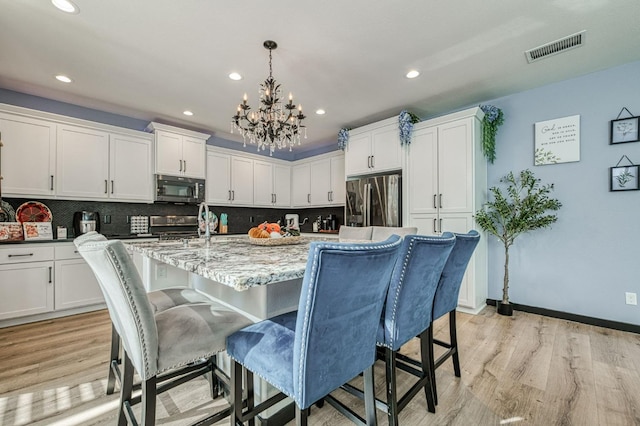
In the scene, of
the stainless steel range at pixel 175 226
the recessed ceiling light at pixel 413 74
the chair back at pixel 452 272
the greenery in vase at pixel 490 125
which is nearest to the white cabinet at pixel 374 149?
the recessed ceiling light at pixel 413 74

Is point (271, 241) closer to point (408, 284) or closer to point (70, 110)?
point (408, 284)

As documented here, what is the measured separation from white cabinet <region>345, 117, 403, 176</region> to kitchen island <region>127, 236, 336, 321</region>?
Answer: 9.01ft

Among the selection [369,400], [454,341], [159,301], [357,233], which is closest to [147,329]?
[159,301]

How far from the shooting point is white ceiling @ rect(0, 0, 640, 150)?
2.06 metres

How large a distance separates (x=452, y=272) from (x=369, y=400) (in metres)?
1.01

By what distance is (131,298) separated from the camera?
1.00 meters

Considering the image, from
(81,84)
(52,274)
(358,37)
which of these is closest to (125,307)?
(358,37)

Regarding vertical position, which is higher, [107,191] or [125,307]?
[107,191]

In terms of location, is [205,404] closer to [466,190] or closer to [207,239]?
[207,239]

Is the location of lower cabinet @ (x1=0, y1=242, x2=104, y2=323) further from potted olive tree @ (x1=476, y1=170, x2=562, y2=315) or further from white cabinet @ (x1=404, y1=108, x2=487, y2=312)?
potted olive tree @ (x1=476, y1=170, x2=562, y2=315)

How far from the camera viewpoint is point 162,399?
1771mm

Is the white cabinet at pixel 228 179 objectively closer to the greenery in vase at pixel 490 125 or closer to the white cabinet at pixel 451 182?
the white cabinet at pixel 451 182

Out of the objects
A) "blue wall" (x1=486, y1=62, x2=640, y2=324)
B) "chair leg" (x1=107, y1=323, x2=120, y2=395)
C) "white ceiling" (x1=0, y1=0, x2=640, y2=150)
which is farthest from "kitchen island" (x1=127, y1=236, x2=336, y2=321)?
"blue wall" (x1=486, y1=62, x2=640, y2=324)

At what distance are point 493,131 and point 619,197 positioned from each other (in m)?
1.41
